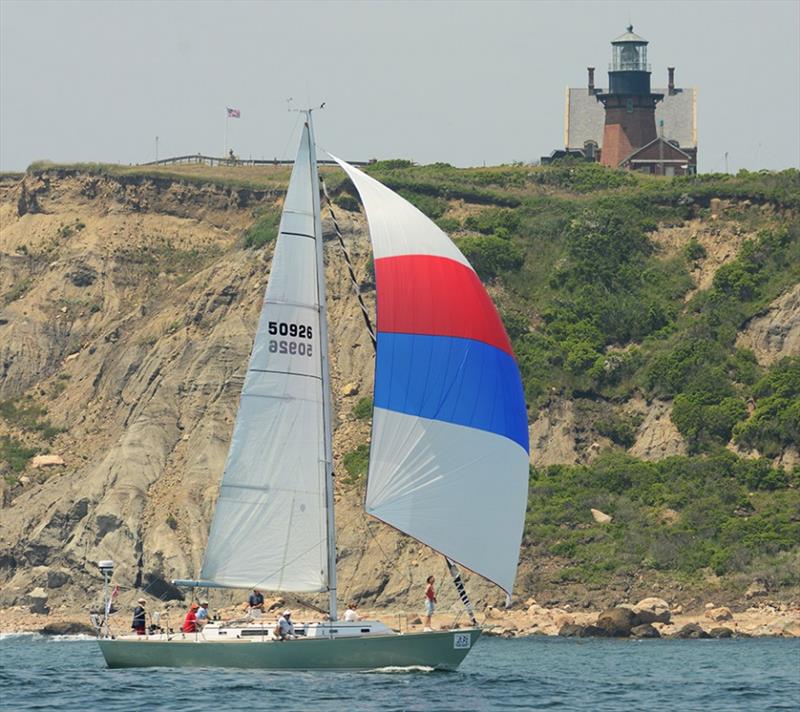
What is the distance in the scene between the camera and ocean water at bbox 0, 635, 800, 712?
30766 millimetres

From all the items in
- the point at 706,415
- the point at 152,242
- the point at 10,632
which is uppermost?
the point at 152,242

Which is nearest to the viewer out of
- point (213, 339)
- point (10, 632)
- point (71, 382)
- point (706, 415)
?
point (10, 632)

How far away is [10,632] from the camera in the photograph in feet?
196

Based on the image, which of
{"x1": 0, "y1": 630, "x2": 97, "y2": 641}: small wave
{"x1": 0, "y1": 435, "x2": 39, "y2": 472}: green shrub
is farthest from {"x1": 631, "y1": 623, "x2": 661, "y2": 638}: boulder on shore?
{"x1": 0, "y1": 435, "x2": 39, "y2": 472}: green shrub

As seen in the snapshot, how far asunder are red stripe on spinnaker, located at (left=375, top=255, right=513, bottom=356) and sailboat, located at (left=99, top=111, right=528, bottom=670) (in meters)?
0.03

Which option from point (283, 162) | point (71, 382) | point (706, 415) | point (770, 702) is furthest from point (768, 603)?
point (283, 162)

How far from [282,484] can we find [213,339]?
3832cm

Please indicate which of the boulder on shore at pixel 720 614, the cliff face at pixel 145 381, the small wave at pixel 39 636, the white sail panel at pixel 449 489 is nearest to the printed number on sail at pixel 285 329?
the white sail panel at pixel 449 489

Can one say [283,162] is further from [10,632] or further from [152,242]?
[10,632]

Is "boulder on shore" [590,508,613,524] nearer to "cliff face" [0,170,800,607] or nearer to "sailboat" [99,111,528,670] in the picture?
"cliff face" [0,170,800,607]

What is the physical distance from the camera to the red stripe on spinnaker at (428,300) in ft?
110

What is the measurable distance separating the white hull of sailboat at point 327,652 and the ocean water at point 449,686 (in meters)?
0.21

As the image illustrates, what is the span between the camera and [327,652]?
33.6m

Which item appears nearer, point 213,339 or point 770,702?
point 770,702
